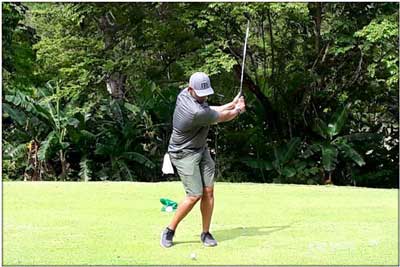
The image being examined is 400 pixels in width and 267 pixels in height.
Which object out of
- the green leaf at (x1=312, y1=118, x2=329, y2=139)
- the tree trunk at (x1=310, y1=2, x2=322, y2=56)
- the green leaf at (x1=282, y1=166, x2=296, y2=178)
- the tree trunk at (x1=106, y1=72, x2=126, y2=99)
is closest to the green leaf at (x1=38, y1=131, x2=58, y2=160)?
the tree trunk at (x1=106, y1=72, x2=126, y2=99)

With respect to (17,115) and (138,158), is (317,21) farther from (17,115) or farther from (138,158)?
(17,115)

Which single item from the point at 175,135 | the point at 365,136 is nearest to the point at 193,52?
the point at 365,136

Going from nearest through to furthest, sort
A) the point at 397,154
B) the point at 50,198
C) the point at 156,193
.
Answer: the point at 50,198
the point at 156,193
the point at 397,154

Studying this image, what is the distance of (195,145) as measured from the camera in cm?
603

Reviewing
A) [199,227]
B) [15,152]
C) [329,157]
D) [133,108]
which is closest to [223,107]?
[199,227]

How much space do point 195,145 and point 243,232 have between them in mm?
1265

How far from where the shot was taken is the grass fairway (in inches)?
225

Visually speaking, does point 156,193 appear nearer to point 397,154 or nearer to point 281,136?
point 281,136

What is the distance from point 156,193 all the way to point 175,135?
4.05 metres

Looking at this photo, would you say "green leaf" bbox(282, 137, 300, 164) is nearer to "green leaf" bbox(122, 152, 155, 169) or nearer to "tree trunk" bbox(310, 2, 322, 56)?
"tree trunk" bbox(310, 2, 322, 56)

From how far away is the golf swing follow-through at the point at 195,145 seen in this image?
19.3ft

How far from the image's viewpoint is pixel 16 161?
679 inches

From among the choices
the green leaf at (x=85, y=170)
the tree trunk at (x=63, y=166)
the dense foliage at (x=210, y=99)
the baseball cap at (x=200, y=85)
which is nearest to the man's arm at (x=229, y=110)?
the baseball cap at (x=200, y=85)

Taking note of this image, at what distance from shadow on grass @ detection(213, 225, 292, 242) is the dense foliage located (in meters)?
8.32
